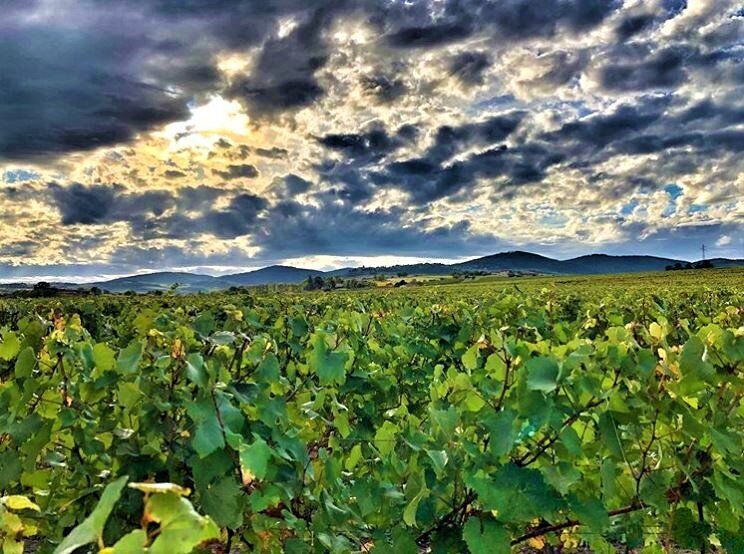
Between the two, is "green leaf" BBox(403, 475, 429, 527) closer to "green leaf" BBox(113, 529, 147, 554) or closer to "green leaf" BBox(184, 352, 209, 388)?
"green leaf" BBox(184, 352, 209, 388)

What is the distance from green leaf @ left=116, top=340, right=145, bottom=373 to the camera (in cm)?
273

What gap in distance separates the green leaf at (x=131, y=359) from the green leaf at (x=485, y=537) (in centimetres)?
154

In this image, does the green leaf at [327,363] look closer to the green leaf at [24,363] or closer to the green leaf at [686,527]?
the green leaf at [24,363]

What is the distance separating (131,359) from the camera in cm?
277

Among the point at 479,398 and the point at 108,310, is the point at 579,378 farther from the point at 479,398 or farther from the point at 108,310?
the point at 108,310

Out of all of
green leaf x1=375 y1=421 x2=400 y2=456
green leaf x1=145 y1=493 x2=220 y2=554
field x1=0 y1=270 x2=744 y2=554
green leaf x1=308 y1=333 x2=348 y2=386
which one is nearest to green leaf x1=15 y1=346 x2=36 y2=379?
field x1=0 y1=270 x2=744 y2=554

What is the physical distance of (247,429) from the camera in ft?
8.21

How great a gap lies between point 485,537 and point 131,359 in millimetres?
1656

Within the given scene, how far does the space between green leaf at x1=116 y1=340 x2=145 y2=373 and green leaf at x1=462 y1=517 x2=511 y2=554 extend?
154cm

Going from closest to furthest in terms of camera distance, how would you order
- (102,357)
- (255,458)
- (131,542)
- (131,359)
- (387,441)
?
(131,542) < (255,458) < (131,359) < (102,357) < (387,441)

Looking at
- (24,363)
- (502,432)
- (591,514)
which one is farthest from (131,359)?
(591,514)

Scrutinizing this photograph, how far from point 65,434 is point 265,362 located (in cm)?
140

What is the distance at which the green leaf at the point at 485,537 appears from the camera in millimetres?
2230

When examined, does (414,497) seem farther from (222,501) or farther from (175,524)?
(175,524)
